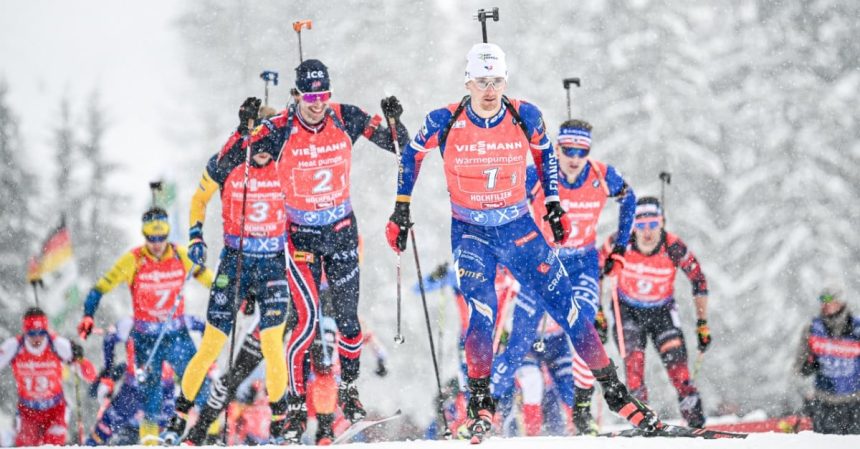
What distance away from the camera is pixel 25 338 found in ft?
43.3

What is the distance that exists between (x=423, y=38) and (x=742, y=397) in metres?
11.8

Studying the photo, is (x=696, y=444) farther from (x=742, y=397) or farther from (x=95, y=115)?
(x=95, y=115)

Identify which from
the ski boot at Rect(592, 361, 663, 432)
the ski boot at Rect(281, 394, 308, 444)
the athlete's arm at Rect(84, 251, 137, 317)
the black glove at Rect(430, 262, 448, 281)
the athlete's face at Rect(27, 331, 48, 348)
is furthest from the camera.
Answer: the athlete's face at Rect(27, 331, 48, 348)

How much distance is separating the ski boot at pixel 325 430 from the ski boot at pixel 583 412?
2.62 metres

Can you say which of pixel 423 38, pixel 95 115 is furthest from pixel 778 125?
pixel 95 115

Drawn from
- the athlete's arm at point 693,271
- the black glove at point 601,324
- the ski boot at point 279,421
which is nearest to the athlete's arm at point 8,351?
the ski boot at point 279,421

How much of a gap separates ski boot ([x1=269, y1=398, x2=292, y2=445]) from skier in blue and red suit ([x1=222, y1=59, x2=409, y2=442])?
0.18m

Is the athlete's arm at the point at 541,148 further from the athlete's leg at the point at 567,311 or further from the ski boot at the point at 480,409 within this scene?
the ski boot at the point at 480,409

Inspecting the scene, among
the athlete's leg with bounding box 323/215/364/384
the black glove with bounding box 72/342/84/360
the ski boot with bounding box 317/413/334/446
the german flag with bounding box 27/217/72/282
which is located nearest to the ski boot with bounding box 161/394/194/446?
the ski boot with bounding box 317/413/334/446

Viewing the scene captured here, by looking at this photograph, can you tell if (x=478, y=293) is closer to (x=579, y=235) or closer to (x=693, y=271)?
(x=579, y=235)

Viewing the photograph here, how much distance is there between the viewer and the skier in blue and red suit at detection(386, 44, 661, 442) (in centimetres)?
686

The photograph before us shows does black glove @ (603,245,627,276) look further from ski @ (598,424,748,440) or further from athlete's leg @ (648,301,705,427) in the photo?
athlete's leg @ (648,301,705,427)

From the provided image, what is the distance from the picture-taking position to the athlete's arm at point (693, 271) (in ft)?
36.0

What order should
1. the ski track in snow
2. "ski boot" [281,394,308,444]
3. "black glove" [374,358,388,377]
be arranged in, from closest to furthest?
1. the ski track in snow
2. "ski boot" [281,394,308,444]
3. "black glove" [374,358,388,377]
